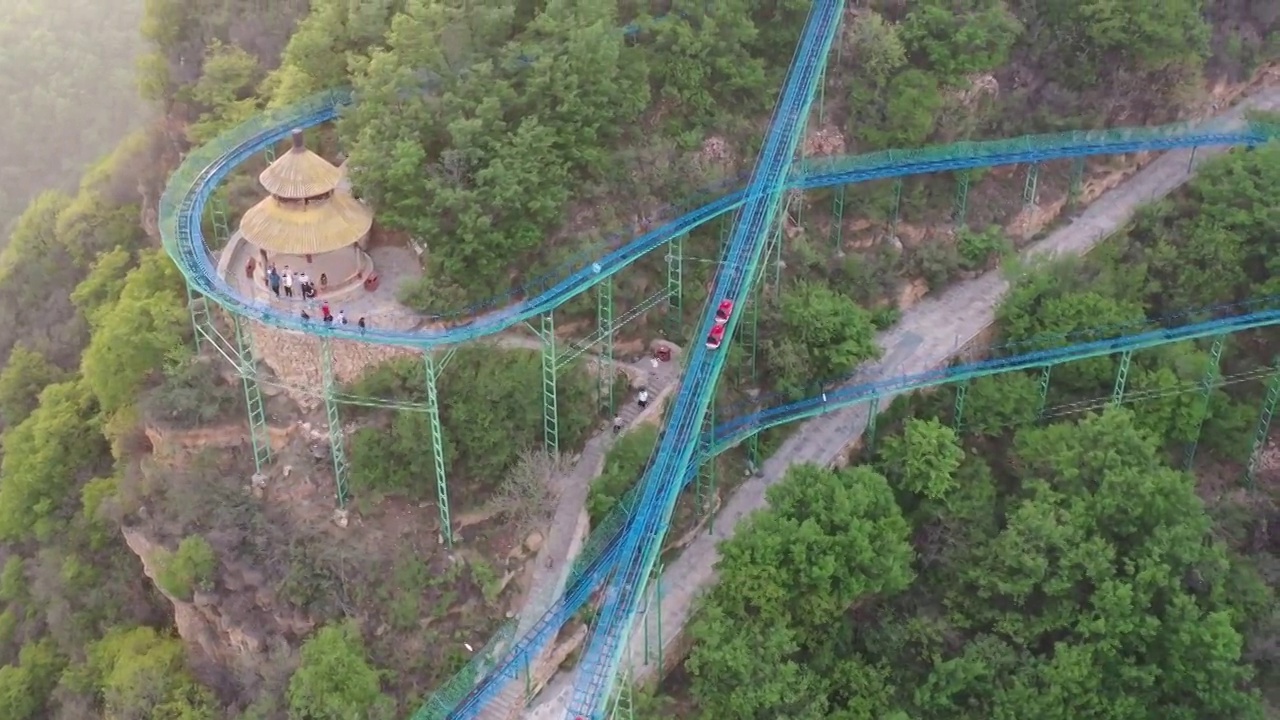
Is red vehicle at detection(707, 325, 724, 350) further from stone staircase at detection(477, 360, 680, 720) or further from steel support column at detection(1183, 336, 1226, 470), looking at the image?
steel support column at detection(1183, 336, 1226, 470)

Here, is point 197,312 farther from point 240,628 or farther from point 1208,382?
point 1208,382

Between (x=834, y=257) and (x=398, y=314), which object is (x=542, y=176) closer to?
(x=398, y=314)

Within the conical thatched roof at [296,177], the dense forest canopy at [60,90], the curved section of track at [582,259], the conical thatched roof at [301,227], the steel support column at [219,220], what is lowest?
the dense forest canopy at [60,90]

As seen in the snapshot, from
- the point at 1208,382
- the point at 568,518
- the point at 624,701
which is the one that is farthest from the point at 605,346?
the point at 1208,382

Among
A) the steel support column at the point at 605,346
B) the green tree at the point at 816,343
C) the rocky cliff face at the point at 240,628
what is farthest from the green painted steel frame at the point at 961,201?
the rocky cliff face at the point at 240,628

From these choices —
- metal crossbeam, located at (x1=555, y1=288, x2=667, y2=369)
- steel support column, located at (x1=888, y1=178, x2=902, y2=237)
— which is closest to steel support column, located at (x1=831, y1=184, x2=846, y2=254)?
steel support column, located at (x1=888, y1=178, x2=902, y2=237)

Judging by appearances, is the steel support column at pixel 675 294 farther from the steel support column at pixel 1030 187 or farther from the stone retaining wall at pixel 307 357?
the steel support column at pixel 1030 187

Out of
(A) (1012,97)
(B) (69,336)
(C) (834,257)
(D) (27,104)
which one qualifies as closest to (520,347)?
(C) (834,257)
